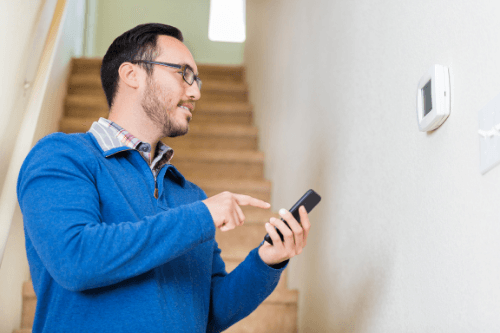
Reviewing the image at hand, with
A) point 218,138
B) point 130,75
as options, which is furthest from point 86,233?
point 218,138

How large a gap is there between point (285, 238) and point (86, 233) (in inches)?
16.1

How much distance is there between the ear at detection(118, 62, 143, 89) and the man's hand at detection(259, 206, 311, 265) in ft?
1.64

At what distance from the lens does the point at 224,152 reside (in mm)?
3004

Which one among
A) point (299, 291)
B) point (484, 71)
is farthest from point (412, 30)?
point (299, 291)

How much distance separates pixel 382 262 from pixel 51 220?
693 millimetres

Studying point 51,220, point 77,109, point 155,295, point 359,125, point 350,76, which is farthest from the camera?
point 77,109

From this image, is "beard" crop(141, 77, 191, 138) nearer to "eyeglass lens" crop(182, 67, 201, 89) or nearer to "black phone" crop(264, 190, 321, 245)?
→ "eyeglass lens" crop(182, 67, 201, 89)

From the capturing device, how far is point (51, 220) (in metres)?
0.78

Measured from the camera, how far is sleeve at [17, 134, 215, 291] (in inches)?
30.3

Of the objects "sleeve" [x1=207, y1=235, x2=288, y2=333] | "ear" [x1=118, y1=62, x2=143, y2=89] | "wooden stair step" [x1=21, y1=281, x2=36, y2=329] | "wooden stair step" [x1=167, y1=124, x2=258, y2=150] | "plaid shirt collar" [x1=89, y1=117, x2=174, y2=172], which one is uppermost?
"wooden stair step" [x1=167, y1=124, x2=258, y2=150]

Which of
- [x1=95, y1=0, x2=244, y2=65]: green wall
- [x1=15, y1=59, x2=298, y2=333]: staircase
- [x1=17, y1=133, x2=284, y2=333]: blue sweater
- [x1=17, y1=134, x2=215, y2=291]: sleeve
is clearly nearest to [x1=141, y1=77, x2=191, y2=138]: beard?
[x1=17, y1=133, x2=284, y2=333]: blue sweater

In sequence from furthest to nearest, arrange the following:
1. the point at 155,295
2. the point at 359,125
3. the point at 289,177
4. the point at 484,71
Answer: the point at 289,177
the point at 359,125
the point at 155,295
the point at 484,71

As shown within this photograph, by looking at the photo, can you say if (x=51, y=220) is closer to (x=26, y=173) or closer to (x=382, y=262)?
(x=26, y=173)

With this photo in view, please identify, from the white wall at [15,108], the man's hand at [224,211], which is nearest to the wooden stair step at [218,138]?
the white wall at [15,108]
